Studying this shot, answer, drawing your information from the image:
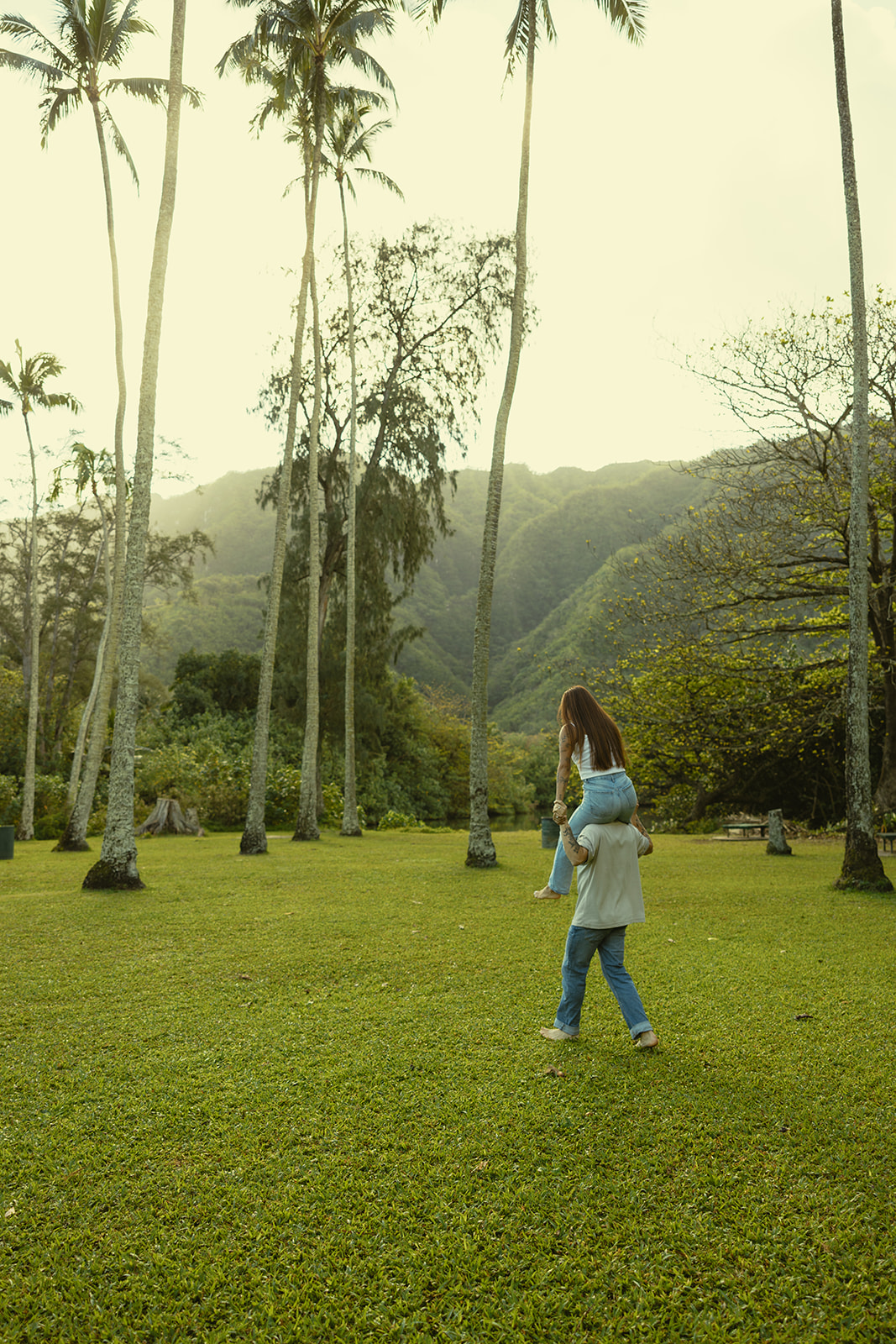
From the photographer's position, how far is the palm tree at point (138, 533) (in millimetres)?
9648

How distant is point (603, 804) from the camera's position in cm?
399

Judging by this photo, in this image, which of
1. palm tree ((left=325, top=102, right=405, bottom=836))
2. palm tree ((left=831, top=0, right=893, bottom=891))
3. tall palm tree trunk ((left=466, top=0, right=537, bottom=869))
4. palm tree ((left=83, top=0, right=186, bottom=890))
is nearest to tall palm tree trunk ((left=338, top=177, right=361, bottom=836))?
palm tree ((left=325, top=102, right=405, bottom=836))

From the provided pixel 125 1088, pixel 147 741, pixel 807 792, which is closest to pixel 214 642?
pixel 147 741

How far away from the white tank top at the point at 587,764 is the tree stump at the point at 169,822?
16.5 metres

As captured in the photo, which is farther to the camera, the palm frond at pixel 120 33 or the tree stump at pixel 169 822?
the tree stump at pixel 169 822

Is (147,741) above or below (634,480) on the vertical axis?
below

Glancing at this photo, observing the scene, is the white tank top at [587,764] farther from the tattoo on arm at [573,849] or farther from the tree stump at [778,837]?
the tree stump at [778,837]

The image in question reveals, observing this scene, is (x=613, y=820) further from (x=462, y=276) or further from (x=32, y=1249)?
(x=462, y=276)

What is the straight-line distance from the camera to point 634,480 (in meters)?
85.6

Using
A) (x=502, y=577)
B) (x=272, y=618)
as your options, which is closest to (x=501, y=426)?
(x=272, y=618)

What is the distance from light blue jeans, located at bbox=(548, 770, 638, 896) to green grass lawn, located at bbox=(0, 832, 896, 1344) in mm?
992

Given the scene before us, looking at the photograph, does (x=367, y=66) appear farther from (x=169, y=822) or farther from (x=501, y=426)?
(x=169, y=822)

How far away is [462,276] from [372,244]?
306 cm

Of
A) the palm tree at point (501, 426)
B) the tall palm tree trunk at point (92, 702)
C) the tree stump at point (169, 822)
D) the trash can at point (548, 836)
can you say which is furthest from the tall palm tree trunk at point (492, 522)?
the tree stump at point (169, 822)
